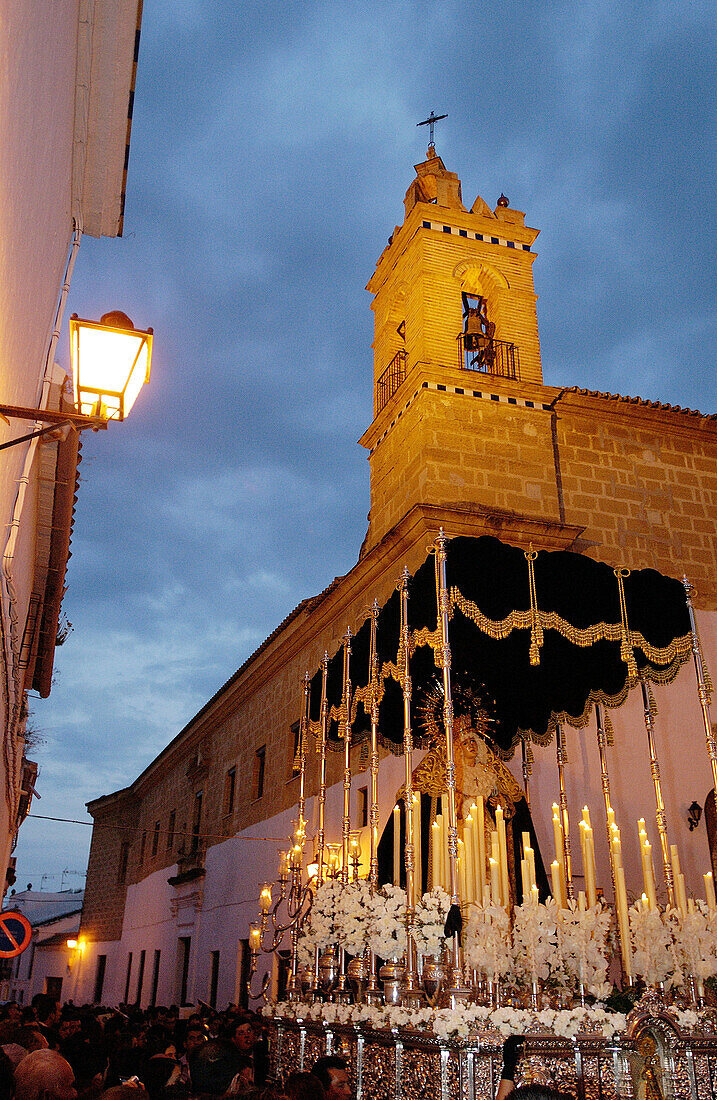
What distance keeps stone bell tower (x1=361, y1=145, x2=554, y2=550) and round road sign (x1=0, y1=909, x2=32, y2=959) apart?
599 cm

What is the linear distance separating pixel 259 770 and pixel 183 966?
5941 mm

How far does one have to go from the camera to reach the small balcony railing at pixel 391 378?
13.3m

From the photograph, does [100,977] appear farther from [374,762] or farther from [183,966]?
[374,762]

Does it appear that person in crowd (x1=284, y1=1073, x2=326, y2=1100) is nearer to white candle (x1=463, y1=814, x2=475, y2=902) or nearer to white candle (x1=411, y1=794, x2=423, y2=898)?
white candle (x1=411, y1=794, x2=423, y2=898)

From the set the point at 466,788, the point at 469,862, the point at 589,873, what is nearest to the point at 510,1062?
the point at 589,873

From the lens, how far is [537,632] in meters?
6.16

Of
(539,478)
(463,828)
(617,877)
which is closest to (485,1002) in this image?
(617,877)

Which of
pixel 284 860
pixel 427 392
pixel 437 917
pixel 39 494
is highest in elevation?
pixel 427 392

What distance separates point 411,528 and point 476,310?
4068 millimetres

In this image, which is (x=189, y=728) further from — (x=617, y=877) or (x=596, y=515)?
(x=617, y=877)

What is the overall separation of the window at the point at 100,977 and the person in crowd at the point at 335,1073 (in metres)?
25.4

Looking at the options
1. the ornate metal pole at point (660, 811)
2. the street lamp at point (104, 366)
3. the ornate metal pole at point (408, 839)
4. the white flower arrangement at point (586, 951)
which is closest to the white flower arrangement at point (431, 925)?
the ornate metal pole at point (408, 839)

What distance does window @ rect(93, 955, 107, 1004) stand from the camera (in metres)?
27.4

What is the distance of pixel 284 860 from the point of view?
25.6 ft
